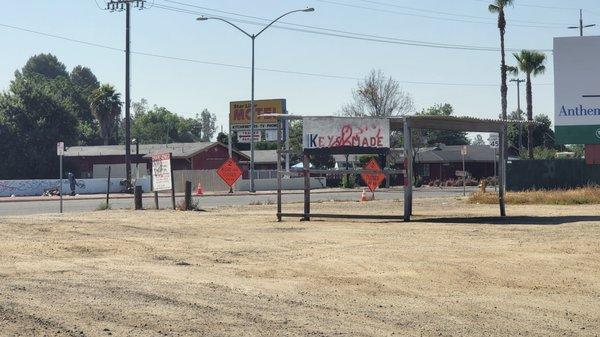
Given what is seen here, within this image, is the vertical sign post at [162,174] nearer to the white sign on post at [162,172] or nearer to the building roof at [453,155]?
the white sign on post at [162,172]

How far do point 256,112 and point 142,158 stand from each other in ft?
39.0

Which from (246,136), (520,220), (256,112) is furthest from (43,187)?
(520,220)

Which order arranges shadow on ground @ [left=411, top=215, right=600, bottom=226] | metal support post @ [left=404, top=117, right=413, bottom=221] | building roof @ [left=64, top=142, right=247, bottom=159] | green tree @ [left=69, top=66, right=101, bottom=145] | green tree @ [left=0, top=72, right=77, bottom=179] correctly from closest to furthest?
1. shadow on ground @ [left=411, top=215, right=600, bottom=226]
2. metal support post @ [left=404, top=117, right=413, bottom=221]
3. green tree @ [left=0, top=72, right=77, bottom=179]
4. building roof @ [left=64, top=142, right=247, bottom=159]
5. green tree @ [left=69, top=66, right=101, bottom=145]

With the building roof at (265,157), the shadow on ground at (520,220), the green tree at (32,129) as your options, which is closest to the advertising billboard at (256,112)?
the building roof at (265,157)

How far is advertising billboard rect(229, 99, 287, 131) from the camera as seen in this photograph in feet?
259

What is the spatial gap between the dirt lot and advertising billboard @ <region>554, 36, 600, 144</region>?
1747cm

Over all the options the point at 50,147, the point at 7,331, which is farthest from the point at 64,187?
the point at 7,331

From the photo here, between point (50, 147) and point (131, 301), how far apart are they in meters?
71.1

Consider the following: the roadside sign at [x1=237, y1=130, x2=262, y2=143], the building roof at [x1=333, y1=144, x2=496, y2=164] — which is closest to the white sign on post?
the roadside sign at [x1=237, y1=130, x2=262, y2=143]

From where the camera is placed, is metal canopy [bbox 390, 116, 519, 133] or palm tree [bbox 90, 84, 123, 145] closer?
metal canopy [bbox 390, 116, 519, 133]

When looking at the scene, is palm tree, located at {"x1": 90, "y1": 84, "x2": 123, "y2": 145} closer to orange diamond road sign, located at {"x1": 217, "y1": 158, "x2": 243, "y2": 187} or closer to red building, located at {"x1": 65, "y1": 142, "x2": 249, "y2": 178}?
red building, located at {"x1": 65, "y1": 142, "x2": 249, "y2": 178}

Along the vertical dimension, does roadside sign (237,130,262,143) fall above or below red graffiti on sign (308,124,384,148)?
above

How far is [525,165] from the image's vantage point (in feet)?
158

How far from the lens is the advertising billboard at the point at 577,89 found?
37.3m
